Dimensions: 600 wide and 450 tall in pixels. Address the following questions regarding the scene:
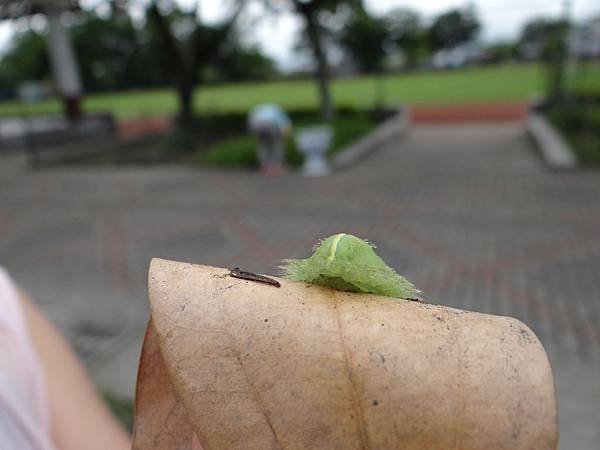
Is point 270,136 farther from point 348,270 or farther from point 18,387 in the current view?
point 348,270

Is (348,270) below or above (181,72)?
above

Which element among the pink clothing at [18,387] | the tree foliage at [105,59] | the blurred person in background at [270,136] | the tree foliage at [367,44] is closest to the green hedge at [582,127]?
the blurred person in background at [270,136]

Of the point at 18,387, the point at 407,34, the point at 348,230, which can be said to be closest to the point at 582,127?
the point at 348,230

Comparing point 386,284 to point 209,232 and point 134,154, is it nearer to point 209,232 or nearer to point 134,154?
point 209,232

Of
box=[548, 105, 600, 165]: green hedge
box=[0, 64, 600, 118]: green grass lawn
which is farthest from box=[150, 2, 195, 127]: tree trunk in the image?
box=[548, 105, 600, 165]: green hedge

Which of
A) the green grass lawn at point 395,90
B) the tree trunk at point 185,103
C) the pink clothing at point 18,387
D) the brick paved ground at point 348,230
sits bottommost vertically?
the green grass lawn at point 395,90

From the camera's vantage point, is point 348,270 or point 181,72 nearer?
point 348,270

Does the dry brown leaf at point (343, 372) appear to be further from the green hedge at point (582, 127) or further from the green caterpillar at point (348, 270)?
the green hedge at point (582, 127)
